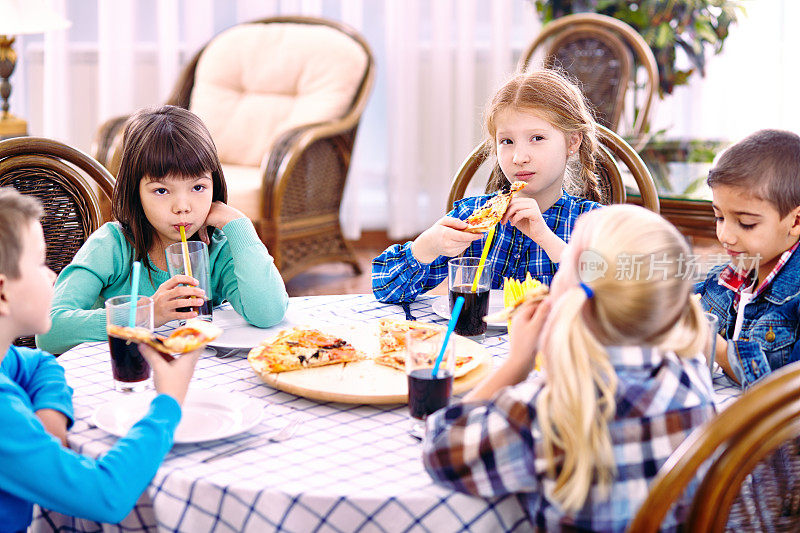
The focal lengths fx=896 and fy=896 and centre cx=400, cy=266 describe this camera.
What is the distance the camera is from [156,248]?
6.37ft

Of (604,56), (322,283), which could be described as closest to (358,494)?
(604,56)

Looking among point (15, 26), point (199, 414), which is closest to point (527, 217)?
point (199, 414)

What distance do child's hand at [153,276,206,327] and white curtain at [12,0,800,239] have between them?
3423 mm

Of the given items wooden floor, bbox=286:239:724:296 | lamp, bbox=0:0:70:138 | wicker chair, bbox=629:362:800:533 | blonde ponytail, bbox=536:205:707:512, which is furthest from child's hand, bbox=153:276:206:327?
wooden floor, bbox=286:239:724:296

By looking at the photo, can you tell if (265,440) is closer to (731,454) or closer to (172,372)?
(172,372)

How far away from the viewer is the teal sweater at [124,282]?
5.47 feet

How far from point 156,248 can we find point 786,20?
14.2 feet

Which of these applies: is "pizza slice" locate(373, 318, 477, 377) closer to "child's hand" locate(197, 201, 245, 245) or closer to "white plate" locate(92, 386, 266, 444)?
"white plate" locate(92, 386, 266, 444)

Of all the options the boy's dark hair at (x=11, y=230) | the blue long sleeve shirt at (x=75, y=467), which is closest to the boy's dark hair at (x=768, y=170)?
the blue long sleeve shirt at (x=75, y=467)

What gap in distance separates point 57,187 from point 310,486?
4.27 feet

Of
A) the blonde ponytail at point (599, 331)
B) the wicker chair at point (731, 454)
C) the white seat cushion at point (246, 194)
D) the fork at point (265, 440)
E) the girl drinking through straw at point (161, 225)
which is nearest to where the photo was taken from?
the wicker chair at point (731, 454)

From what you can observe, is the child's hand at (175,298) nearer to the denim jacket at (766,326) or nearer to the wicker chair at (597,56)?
the denim jacket at (766,326)

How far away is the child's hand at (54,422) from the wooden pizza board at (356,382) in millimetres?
297

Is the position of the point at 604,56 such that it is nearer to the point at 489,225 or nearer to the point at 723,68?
the point at 723,68
